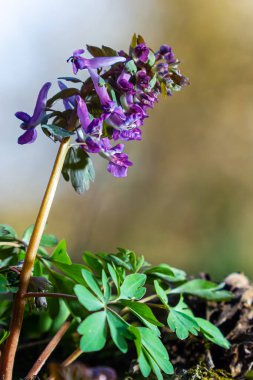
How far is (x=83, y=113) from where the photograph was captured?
1.93 feet

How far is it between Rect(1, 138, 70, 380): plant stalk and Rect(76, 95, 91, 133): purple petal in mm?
36

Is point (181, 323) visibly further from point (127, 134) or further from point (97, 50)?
point (97, 50)

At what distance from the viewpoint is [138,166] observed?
2.29 meters

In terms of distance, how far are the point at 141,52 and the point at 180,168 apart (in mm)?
1715

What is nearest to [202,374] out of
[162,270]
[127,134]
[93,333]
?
[162,270]

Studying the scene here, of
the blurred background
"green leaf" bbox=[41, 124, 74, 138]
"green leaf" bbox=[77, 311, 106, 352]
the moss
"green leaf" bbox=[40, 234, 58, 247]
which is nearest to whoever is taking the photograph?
"green leaf" bbox=[77, 311, 106, 352]

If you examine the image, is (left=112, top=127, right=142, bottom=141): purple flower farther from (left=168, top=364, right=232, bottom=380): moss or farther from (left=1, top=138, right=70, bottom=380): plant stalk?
(left=168, top=364, right=232, bottom=380): moss

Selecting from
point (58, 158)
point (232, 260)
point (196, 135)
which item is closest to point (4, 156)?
point (196, 135)

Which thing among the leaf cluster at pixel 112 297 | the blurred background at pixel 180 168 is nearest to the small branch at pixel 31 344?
the leaf cluster at pixel 112 297

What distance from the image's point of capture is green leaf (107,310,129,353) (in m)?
0.49

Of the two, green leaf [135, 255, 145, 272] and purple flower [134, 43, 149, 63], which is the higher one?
purple flower [134, 43, 149, 63]

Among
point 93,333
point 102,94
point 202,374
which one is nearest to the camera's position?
point 93,333

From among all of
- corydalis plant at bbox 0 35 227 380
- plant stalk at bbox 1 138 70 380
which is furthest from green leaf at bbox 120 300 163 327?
plant stalk at bbox 1 138 70 380

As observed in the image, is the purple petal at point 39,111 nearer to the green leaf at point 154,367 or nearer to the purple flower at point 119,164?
the purple flower at point 119,164
